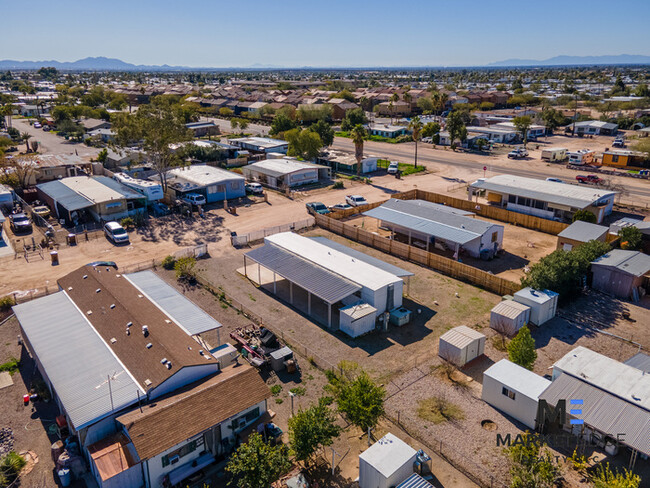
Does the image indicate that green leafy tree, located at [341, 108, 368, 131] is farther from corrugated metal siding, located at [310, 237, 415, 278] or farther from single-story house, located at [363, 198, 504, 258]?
corrugated metal siding, located at [310, 237, 415, 278]

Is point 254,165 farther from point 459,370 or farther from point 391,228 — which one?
point 459,370

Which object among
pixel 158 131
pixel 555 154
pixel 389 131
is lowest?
pixel 555 154

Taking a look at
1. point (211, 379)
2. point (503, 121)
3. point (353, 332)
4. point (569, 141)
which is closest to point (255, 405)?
point (211, 379)

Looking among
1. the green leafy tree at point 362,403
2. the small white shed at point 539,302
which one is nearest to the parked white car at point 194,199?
the small white shed at point 539,302

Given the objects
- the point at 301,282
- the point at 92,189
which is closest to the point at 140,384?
the point at 301,282

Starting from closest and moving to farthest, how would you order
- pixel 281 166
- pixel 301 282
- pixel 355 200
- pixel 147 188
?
1. pixel 301 282
2. pixel 147 188
3. pixel 355 200
4. pixel 281 166

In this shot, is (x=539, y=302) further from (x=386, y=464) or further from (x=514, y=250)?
(x=386, y=464)

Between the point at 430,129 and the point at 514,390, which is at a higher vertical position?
the point at 430,129
